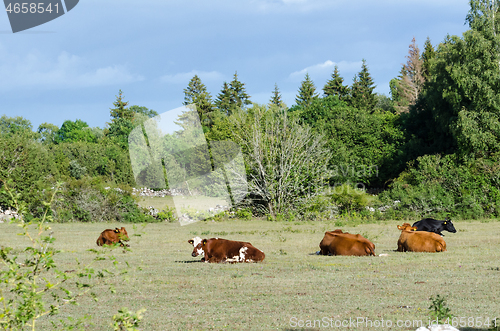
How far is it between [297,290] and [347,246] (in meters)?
4.50

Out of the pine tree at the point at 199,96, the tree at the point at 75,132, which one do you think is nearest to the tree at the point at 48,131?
the tree at the point at 75,132

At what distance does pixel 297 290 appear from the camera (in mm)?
7133

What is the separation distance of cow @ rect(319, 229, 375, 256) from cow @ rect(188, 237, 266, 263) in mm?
1999

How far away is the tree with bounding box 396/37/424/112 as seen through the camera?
6774cm

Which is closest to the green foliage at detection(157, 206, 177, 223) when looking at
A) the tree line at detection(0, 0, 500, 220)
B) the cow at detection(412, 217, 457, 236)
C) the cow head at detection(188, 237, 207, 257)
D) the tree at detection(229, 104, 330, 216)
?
the tree line at detection(0, 0, 500, 220)

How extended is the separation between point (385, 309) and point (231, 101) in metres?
75.5

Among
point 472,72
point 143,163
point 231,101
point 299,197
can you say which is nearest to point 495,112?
point 472,72

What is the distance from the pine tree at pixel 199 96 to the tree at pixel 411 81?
1137 inches

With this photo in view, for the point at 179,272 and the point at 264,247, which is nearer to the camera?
the point at 179,272

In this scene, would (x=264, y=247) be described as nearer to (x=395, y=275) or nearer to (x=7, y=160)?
(x=395, y=275)

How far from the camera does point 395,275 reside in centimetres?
822

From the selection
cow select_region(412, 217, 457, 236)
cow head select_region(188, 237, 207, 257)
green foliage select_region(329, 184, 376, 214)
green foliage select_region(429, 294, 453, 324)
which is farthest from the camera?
green foliage select_region(329, 184, 376, 214)

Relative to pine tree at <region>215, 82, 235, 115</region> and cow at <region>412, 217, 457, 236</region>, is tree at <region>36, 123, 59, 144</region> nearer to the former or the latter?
pine tree at <region>215, 82, 235, 115</region>

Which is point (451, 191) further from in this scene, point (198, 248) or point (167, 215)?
point (198, 248)
